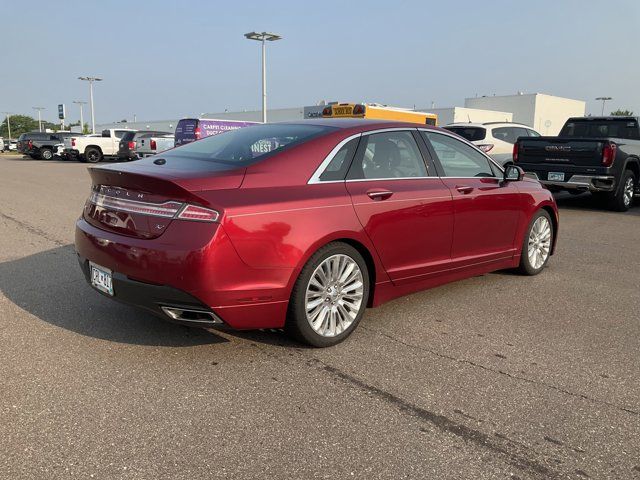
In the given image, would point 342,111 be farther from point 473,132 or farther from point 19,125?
point 19,125

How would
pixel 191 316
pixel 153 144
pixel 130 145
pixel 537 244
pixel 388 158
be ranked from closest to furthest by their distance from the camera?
pixel 191 316
pixel 388 158
pixel 537 244
pixel 153 144
pixel 130 145

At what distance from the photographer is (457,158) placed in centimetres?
492

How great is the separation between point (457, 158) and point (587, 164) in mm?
6580

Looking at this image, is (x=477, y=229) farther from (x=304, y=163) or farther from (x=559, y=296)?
(x=304, y=163)

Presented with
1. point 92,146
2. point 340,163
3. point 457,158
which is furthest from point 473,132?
point 92,146

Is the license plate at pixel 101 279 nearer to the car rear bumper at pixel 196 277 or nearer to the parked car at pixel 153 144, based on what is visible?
the car rear bumper at pixel 196 277

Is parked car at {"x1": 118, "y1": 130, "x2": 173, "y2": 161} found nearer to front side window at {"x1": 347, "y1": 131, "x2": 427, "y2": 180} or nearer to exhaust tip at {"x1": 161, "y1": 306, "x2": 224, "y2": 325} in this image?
front side window at {"x1": 347, "y1": 131, "x2": 427, "y2": 180}

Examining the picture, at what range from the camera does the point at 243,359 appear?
357cm

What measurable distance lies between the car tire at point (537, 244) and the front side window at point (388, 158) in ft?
5.94

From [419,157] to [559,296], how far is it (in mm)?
1945

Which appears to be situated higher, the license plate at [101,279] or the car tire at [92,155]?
the license plate at [101,279]

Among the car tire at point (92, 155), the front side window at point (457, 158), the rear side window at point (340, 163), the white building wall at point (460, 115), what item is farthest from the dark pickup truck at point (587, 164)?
the white building wall at point (460, 115)

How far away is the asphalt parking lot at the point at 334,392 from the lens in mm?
2516

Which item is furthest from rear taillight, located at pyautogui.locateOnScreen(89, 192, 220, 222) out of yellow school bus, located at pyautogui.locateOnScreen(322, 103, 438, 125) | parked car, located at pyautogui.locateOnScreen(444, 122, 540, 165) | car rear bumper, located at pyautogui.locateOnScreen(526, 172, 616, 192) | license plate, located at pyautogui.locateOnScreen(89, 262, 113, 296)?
yellow school bus, located at pyautogui.locateOnScreen(322, 103, 438, 125)
